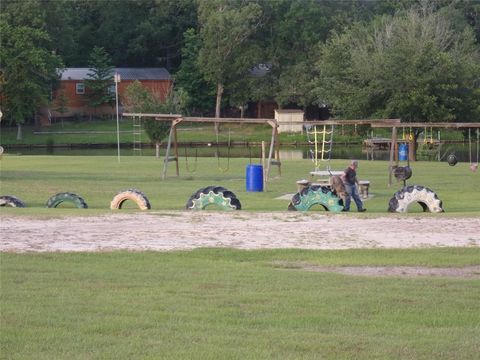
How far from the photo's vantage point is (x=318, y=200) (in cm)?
2317

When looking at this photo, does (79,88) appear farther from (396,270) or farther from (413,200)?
(396,270)

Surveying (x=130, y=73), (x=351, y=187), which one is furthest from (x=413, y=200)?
(x=130, y=73)

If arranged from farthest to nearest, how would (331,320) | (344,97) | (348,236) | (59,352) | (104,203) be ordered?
(344,97) → (104,203) → (348,236) → (331,320) → (59,352)

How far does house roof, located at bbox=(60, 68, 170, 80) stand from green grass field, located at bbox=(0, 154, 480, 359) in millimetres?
86062

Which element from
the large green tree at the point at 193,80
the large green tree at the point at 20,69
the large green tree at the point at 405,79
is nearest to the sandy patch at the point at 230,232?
the large green tree at the point at 405,79

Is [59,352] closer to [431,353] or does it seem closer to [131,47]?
[431,353]

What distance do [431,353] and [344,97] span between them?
63.3 meters

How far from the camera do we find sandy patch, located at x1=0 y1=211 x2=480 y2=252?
53.1 feet

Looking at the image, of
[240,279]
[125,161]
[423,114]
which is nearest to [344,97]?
[423,114]

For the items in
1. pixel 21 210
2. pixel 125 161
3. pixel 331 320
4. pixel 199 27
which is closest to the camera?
pixel 331 320

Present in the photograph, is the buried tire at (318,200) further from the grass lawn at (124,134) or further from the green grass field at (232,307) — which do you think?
the grass lawn at (124,134)

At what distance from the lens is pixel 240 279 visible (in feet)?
41.0

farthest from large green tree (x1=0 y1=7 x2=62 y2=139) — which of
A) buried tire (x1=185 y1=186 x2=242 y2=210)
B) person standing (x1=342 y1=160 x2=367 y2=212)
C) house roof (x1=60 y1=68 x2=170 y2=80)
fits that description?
buried tire (x1=185 y1=186 x2=242 y2=210)

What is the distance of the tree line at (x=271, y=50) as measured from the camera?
6750cm
